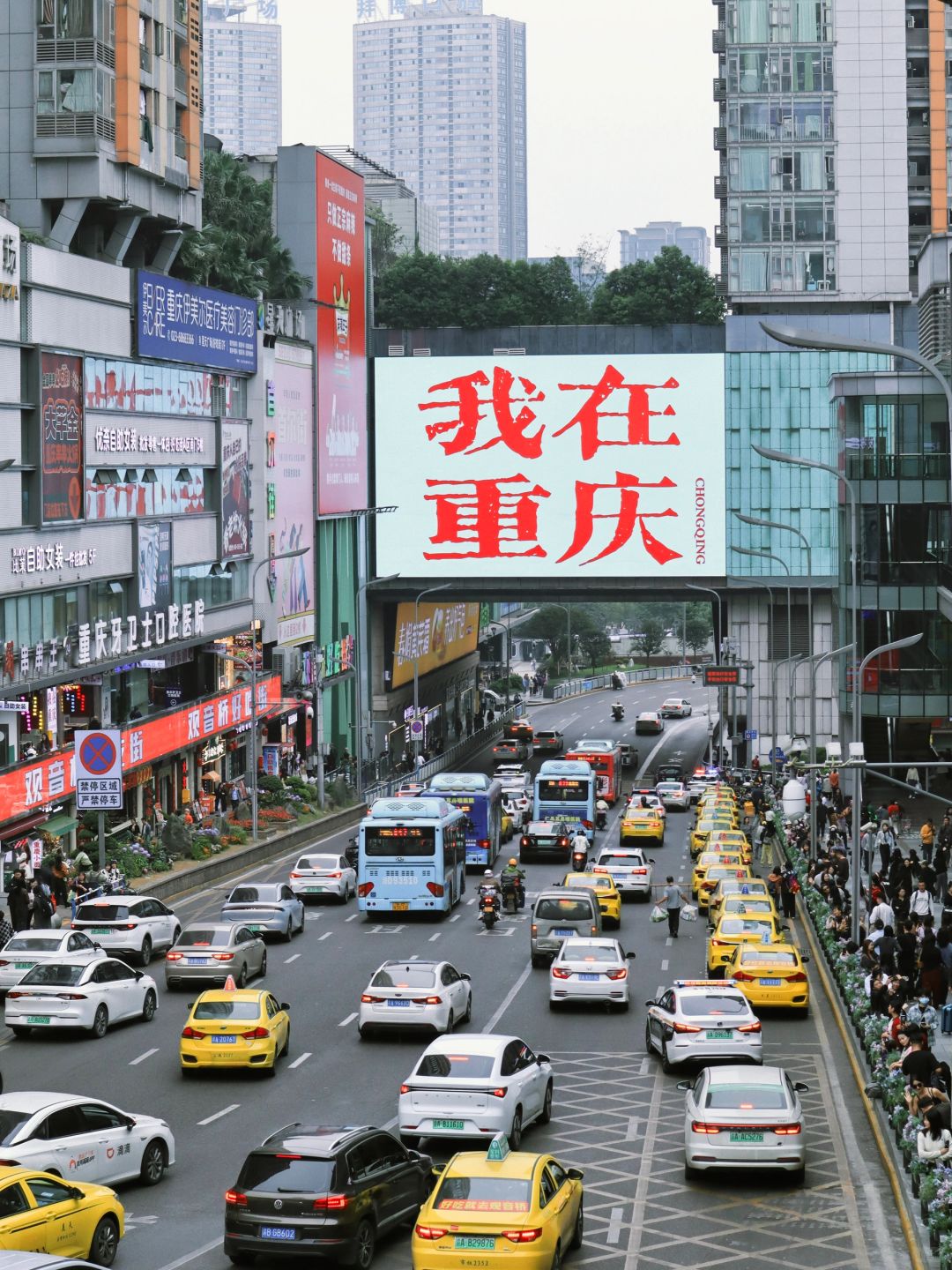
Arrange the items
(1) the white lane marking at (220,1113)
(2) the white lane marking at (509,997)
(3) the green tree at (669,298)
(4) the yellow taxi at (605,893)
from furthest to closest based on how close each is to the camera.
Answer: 1. (3) the green tree at (669,298)
2. (4) the yellow taxi at (605,893)
3. (2) the white lane marking at (509,997)
4. (1) the white lane marking at (220,1113)

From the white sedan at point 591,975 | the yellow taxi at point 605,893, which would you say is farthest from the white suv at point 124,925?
the yellow taxi at point 605,893

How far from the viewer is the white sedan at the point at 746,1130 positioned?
22.9 metres

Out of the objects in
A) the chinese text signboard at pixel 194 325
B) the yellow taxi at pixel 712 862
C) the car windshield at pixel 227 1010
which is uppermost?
the chinese text signboard at pixel 194 325

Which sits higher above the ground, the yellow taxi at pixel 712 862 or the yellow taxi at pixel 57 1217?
the yellow taxi at pixel 57 1217

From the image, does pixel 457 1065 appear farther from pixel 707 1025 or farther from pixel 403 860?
pixel 403 860

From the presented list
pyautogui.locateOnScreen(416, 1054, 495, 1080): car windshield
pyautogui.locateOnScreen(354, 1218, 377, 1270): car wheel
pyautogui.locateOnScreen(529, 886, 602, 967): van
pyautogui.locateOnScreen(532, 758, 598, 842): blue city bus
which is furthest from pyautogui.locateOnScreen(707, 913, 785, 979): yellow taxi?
pyautogui.locateOnScreen(532, 758, 598, 842): blue city bus

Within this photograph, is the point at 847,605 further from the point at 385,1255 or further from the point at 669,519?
the point at 385,1255

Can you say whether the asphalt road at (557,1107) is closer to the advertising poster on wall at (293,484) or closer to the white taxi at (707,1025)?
the white taxi at (707,1025)

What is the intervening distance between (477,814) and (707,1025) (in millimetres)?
32246

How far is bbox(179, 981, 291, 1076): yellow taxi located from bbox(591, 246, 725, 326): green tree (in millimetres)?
101712

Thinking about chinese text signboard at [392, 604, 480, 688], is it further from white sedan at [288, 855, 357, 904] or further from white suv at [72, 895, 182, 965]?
white suv at [72, 895, 182, 965]

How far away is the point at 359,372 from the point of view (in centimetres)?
10144

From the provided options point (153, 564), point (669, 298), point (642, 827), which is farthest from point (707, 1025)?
point (669, 298)

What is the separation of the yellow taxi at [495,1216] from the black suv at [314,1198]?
0.99 metres
